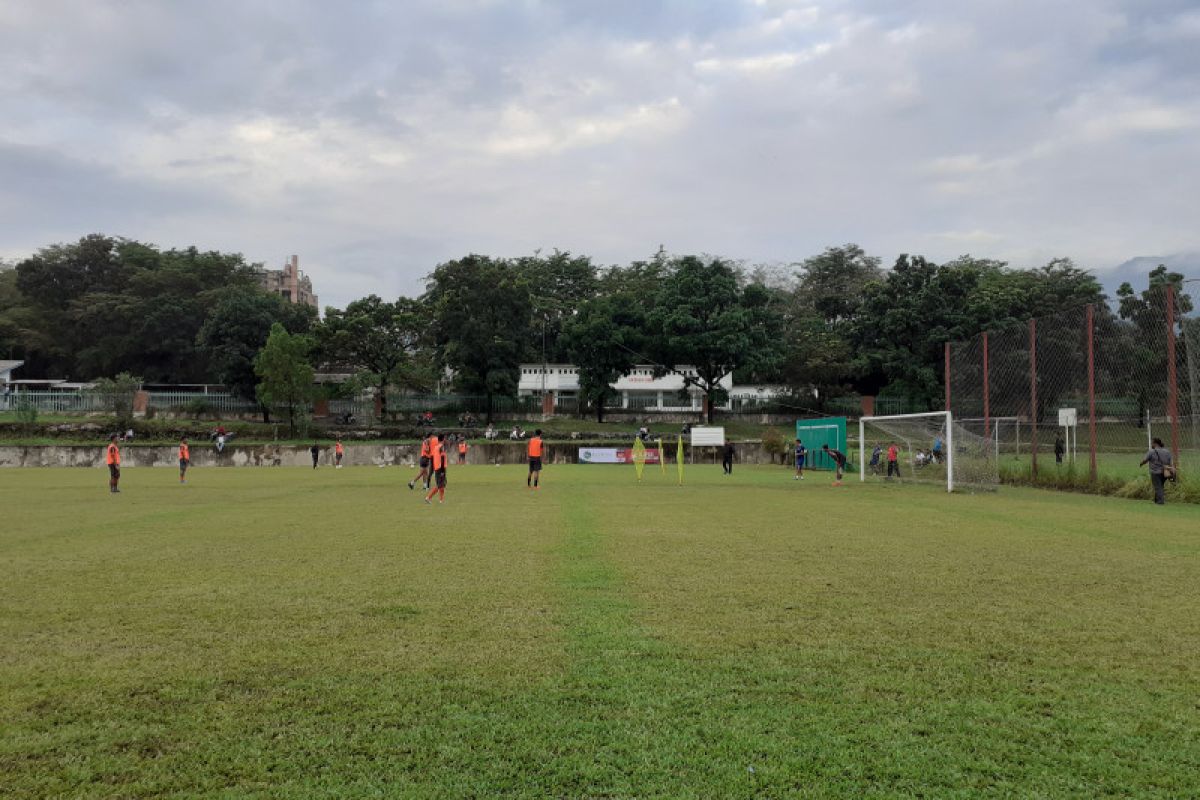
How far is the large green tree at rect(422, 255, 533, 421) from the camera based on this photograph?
5019 centimetres

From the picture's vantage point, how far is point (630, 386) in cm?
6069

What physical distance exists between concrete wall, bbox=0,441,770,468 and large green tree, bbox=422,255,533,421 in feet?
30.8

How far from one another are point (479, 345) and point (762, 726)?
4705cm

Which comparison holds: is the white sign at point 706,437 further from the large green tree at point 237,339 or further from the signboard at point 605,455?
the large green tree at point 237,339

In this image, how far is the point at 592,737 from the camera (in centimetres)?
421

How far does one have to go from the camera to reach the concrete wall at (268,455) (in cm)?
3909

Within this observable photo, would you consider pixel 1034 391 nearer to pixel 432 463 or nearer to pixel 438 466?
pixel 438 466

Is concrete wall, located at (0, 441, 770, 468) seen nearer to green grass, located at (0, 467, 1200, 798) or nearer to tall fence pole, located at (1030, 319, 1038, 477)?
tall fence pole, located at (1030, 319, 1038, 477)

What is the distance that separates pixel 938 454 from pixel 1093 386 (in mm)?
5125

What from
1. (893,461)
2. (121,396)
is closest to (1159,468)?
(893,461)

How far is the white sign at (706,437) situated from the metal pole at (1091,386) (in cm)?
2269

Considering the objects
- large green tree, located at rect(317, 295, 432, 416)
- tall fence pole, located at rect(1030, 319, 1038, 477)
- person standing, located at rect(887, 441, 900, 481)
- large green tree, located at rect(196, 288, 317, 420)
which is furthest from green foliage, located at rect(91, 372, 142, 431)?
tall fence pole, located at rect(1030, 319, 1038, 477)

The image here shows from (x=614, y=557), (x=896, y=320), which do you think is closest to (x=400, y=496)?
(x=614, y=557)

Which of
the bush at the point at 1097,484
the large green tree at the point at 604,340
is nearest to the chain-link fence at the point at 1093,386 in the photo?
the bush at the point at 1097,484
